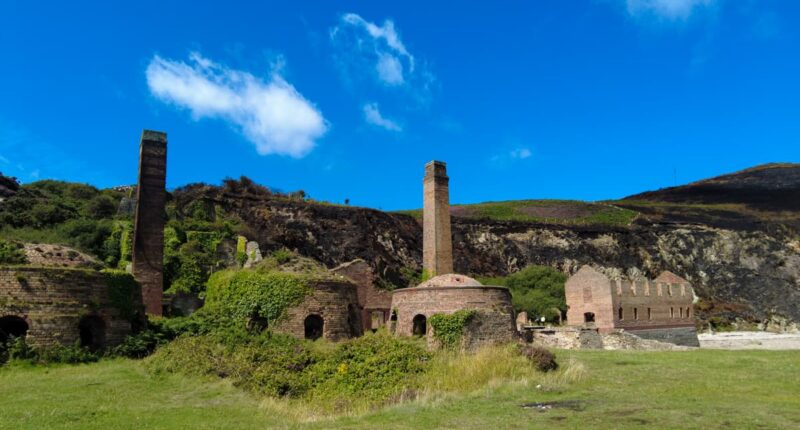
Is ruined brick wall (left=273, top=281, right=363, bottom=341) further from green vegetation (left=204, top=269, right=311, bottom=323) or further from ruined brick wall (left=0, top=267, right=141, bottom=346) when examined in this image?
ruined brick wall (left=0, top=267, right=141, bottom=346)

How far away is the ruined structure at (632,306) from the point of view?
36312 millimetres

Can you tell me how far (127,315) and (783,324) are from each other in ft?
190

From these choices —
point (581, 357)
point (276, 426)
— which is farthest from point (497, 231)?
point (276, 426)

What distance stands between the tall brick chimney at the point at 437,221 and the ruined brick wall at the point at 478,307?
32.6 feet

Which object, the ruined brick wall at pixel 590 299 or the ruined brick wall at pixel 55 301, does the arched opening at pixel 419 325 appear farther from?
the ruined brick wall at pixel 590 299

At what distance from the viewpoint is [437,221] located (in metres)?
31.5

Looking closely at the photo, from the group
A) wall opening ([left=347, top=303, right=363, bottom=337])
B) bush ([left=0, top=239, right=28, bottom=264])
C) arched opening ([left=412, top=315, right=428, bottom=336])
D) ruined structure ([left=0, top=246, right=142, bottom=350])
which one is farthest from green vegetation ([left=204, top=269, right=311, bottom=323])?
bush ([left=0, top=239, right=28, bottom=264])

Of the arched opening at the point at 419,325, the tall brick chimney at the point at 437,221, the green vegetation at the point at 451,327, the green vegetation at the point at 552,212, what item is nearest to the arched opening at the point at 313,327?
the arched opening at the point at 419,325

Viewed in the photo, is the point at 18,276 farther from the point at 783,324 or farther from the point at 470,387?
the point at 783,324

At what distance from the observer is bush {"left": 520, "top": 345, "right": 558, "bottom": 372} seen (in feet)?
53.3

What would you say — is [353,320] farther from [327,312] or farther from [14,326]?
[14,326]

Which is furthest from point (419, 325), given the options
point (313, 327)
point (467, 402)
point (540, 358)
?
point (467, 402)

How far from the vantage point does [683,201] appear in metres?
89.3

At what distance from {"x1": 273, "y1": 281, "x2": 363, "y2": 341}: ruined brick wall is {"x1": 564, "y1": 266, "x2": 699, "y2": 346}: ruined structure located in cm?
1915
